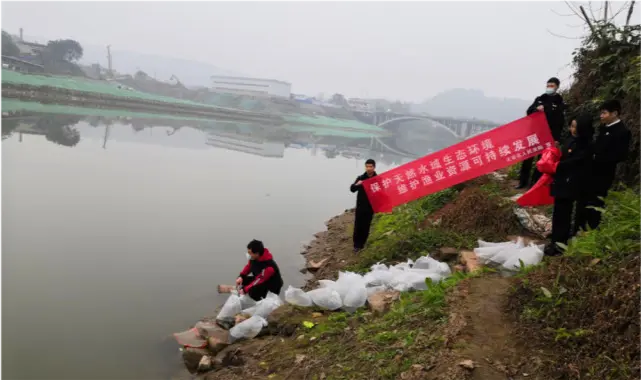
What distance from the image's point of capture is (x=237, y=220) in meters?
9.27

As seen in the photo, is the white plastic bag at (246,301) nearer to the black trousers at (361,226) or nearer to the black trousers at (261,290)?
the black trousers at (261,290)

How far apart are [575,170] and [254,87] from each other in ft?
256

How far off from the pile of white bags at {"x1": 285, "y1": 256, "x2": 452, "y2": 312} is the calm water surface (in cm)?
144

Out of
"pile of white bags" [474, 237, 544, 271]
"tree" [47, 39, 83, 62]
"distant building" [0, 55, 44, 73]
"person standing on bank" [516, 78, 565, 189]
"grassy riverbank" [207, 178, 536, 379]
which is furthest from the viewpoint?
"tree" [47, 39, 83, 62]

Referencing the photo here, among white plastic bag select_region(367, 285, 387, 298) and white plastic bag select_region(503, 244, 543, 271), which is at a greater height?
white plastic bag select_region(503, 244, 543, 271)

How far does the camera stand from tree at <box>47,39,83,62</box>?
166 feet

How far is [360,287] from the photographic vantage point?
4.26 metres

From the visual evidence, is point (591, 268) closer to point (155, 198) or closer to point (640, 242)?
point (640, 242)

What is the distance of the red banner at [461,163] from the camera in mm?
6012

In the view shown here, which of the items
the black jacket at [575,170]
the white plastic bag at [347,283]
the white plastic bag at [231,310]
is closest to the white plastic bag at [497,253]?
the black jacket at [575,170]

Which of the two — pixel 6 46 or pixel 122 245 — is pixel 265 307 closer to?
A: pixel 122 245

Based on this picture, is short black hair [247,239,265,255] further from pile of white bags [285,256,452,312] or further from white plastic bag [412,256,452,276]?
white plastic bag [412,256,452,276]

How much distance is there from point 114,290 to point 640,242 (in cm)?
557

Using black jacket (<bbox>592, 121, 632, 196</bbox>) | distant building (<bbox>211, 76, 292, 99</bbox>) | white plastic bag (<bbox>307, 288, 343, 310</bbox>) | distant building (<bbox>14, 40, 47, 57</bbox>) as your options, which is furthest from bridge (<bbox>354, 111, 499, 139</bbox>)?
distant building (<bbox>14, 40, 47, 57</bbox>)
